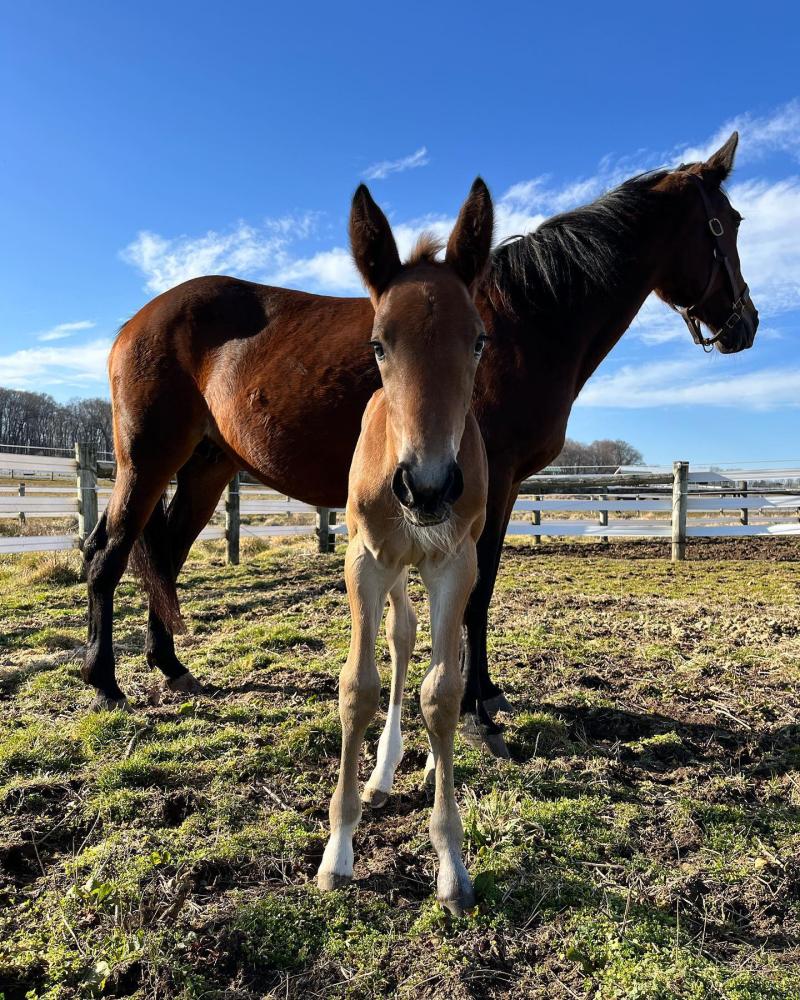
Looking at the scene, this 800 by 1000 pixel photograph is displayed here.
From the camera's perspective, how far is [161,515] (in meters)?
4.52

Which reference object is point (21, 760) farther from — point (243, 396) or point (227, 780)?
point (243, 396)

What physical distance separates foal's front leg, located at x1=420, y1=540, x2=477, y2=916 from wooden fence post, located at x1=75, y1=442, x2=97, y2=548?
8.39 metres

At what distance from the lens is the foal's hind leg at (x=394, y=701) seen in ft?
8.64

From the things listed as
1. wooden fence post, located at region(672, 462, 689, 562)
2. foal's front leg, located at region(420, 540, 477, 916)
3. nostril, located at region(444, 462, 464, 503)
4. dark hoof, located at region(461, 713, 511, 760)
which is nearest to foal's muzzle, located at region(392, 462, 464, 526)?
nostril, located at region(444, 462, 464, 503)

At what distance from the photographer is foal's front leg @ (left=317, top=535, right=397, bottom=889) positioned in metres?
2.21

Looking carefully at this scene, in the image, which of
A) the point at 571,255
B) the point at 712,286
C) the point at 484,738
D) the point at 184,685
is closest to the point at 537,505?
the point at 712,286

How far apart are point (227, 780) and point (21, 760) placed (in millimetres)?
1027

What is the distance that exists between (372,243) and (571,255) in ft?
5.36

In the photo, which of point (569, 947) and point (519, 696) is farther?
point (519, 696)

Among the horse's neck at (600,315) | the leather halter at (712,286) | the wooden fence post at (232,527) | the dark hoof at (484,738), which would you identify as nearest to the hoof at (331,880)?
the dark hoof at (484,738)

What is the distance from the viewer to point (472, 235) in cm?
248

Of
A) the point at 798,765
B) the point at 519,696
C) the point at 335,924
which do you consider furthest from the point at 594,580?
the point at 335,924

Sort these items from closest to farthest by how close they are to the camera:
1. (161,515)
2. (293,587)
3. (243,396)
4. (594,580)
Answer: (243,396) → (161,515) → (293,587) → (594,580)

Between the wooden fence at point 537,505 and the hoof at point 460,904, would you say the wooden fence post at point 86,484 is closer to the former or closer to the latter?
the wooden fence at point 537,505
